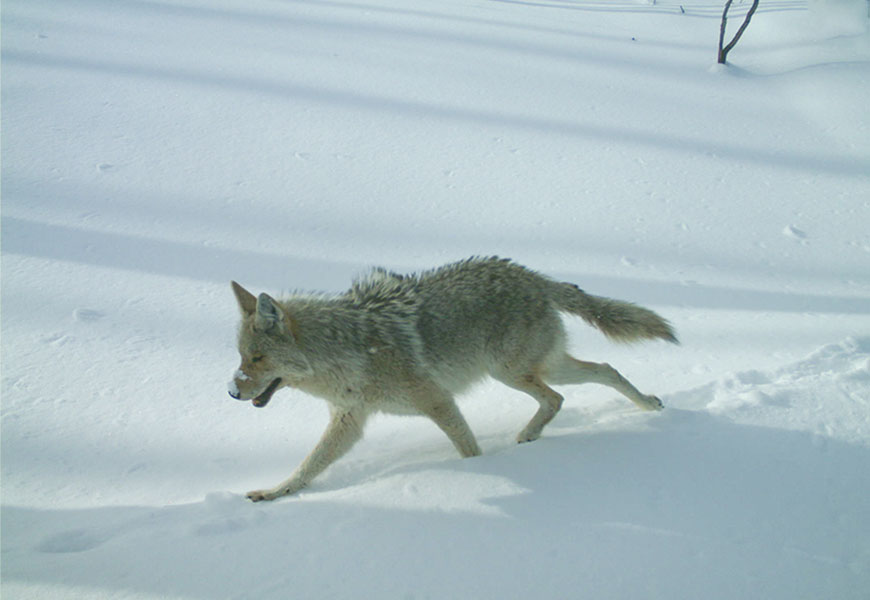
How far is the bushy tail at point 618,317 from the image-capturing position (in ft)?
13.9

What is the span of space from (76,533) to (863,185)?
8796 millimetres

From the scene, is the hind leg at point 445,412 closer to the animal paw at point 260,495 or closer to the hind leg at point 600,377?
the hind leg at point 600,377

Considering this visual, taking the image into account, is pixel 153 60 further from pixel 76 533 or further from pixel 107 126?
pixel 76 533

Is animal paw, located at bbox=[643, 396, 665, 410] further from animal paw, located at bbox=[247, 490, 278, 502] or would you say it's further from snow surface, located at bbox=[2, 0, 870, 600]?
animal paw, located at bbox=[247, 490, 278, 502]

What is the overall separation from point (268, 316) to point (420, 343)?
952 millimetres

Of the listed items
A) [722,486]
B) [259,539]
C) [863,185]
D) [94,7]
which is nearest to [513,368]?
[722,486]

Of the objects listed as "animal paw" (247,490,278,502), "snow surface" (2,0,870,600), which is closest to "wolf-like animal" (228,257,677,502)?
"animal paw" (247,490,278,502)

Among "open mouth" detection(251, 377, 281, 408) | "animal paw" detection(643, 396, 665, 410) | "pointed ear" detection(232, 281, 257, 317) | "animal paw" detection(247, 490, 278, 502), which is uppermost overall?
"pointed ear" detection(232, 281, 257, 317)

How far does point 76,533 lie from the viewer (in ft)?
11.4

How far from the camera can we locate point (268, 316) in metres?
3.70

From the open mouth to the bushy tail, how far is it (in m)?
1.90

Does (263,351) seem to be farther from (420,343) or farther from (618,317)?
(618,317)

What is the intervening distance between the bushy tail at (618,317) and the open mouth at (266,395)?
1.90 m

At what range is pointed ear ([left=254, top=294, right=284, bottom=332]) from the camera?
12.0 feet
